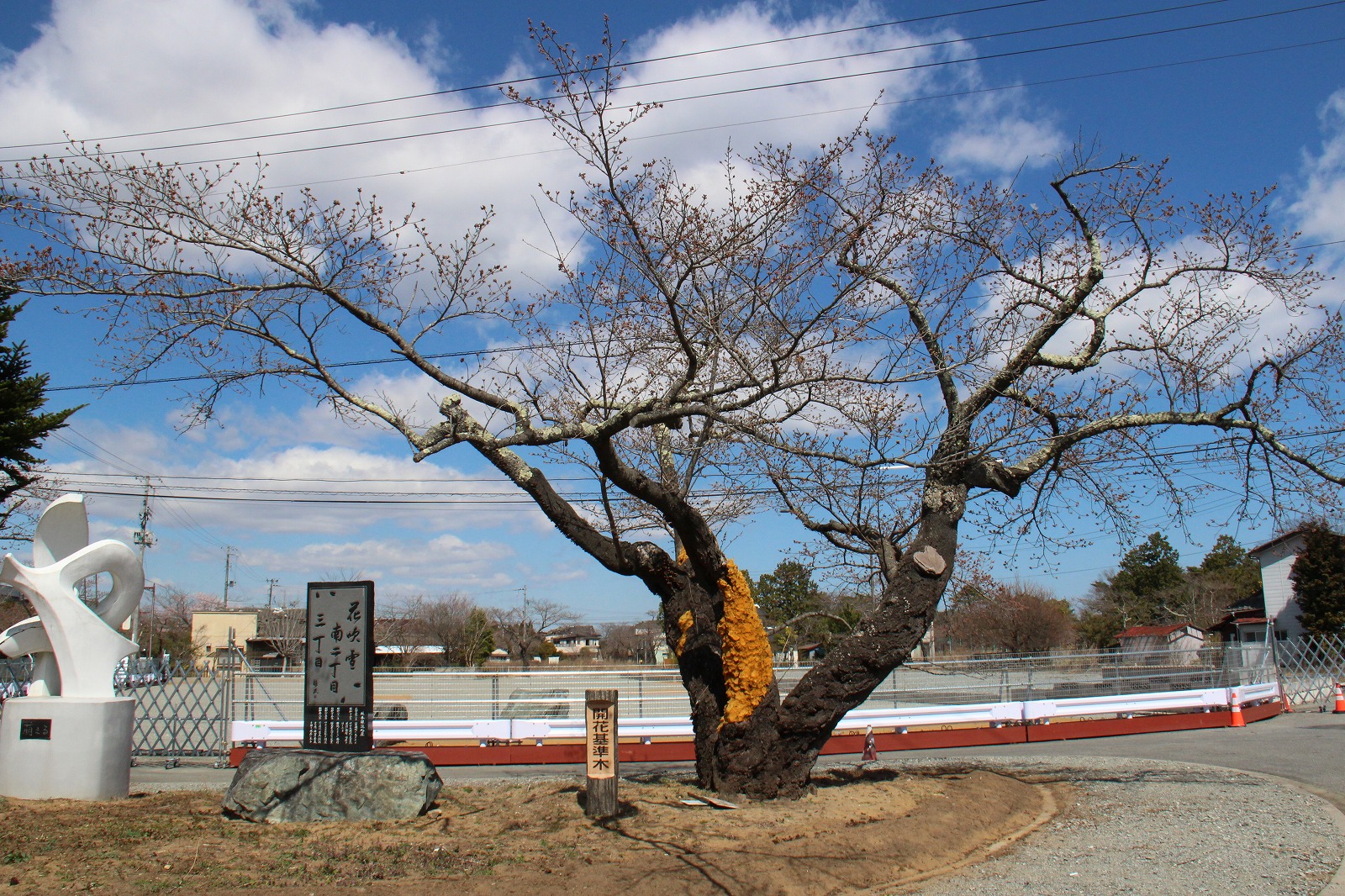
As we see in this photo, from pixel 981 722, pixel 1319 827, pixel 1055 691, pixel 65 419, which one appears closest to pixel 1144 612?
pixel 1055 691

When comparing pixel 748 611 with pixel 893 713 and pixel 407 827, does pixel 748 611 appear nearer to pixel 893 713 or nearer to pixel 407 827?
pixel 407 827

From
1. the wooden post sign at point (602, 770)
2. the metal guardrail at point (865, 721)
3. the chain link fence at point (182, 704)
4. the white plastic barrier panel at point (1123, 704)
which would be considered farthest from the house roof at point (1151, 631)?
the wooden post sign at point (602, 770)

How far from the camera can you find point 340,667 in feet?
29.7

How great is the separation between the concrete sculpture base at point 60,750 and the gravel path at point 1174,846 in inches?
316

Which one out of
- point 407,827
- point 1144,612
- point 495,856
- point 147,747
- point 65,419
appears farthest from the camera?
point 1144,612

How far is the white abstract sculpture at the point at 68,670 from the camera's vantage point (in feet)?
28.6

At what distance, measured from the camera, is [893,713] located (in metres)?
16.1

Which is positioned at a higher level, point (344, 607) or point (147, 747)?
point (344, 607)

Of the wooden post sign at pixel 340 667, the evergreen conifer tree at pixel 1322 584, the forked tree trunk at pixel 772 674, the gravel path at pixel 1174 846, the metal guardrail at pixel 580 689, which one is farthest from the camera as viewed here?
the evergreen conifer tree at pixel 1322 584

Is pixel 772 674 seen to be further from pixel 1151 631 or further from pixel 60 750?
pixel 1151 631

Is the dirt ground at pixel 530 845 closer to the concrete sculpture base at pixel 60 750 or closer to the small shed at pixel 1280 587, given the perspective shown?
the concrete sculpture base at pixel 60 750

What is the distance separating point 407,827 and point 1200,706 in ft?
53.1

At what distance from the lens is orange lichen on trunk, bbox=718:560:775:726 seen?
345 inches

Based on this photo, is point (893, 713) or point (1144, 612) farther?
point (1144, 612)
